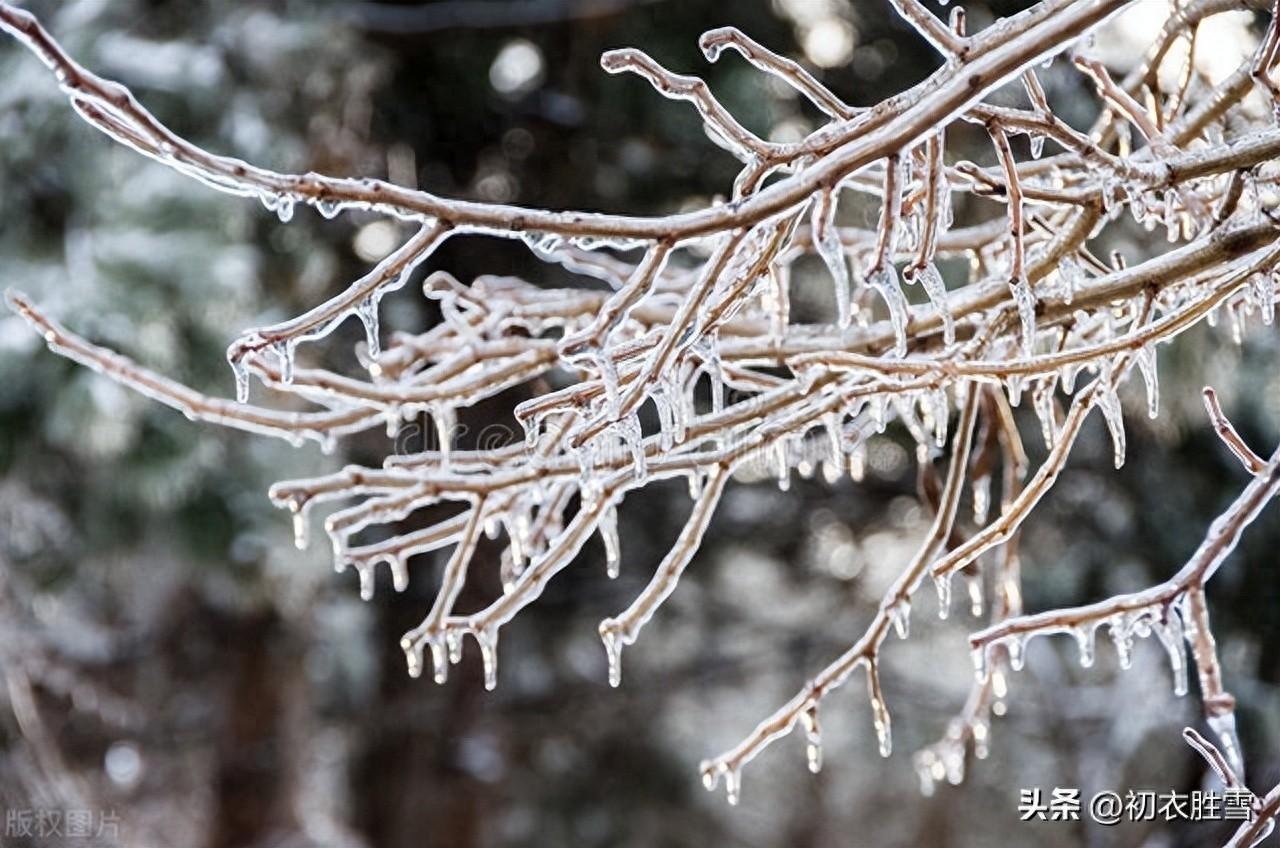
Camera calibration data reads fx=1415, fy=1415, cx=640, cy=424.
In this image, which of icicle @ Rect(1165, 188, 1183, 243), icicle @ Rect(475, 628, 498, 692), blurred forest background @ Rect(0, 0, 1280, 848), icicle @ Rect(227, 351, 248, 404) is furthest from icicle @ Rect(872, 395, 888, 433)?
blurred forest background @ Rect(0, 0, 1280, 848)

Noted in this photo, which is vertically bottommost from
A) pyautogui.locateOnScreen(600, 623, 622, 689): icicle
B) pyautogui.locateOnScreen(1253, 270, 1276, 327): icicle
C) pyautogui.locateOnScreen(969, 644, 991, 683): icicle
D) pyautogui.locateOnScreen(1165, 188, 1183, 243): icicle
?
pyautogui.locateOnScreen(969, 644, 991, 683): icicle

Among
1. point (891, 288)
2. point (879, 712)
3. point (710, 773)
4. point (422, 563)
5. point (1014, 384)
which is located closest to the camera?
point (891, 288)

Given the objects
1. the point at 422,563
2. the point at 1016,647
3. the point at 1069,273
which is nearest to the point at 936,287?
the point at 1069,273

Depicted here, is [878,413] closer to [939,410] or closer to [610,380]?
[939,410]

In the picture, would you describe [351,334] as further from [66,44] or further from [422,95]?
[66,44]

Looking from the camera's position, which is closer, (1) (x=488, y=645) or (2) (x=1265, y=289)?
(2) (x=1265, y=289)

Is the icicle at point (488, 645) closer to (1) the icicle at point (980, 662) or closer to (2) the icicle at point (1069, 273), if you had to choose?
(1) the icicle at point (980, 662)

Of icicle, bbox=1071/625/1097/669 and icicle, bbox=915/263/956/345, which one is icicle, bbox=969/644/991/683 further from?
icicle, bbox=915/263/956/345

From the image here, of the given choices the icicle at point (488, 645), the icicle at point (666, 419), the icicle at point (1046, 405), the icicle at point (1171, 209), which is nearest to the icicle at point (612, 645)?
the icicle at point (488, 645)
